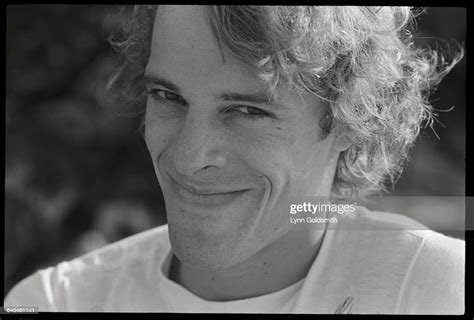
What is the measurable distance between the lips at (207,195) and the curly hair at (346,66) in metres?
0.15

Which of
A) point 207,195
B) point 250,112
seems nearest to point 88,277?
point 207,195

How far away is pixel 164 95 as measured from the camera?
0.86 meters

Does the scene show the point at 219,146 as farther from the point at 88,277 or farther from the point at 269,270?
the point at 88,277

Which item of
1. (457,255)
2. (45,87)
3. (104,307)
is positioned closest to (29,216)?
(45,87)

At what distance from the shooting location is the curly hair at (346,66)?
791mm

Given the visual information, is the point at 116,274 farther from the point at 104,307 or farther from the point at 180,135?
the point at 180,135

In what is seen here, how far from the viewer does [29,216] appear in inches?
48.3

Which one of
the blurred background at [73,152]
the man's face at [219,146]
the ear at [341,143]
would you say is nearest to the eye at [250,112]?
the man's face at [219,146]

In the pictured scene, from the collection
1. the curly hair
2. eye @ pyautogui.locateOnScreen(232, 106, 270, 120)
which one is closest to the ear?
the curly hair

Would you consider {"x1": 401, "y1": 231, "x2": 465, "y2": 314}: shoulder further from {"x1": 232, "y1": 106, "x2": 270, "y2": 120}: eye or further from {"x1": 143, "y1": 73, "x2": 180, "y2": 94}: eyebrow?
{"x1": 143, "y1": 73, "x2": 180, "y2": 94}: eyebrow

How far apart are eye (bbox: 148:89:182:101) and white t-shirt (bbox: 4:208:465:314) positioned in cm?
23

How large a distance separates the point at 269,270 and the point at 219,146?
0.19 meters

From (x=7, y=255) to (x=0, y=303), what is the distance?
215 millimetres

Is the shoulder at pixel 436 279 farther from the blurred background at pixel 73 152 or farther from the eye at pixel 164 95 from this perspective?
the eye at pixel 164 95
